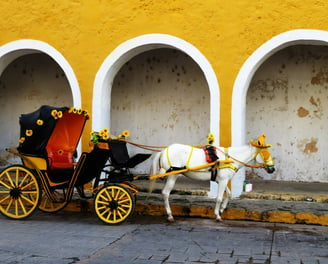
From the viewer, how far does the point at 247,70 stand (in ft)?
26.7

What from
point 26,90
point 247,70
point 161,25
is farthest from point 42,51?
point 247,70

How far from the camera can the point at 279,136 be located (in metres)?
10.2

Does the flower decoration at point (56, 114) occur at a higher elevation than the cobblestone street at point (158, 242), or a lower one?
higher

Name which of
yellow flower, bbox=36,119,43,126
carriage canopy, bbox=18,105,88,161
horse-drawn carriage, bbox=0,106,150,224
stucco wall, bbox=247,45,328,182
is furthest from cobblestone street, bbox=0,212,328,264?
stucco wall, bbox=247,45,328,182

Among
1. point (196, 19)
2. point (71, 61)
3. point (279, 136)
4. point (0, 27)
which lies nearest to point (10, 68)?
point (0, 27)

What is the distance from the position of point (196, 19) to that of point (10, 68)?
5.96 metres

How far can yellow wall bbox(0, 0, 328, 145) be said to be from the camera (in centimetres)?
808

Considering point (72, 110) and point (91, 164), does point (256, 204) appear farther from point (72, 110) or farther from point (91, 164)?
point (72, 110)

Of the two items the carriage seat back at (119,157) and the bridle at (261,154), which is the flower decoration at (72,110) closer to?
the carriage seat back at (119,157)

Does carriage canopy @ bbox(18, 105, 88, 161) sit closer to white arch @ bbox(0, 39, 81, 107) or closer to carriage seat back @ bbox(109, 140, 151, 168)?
carriage seat back @ bbox(109, 140, 151, 168)

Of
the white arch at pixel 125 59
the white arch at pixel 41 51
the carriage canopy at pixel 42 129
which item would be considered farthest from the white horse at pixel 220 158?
the white arch at pixel 41 51

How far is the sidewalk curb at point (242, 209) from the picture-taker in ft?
22.7

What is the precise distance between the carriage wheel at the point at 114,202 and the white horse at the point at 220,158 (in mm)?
642

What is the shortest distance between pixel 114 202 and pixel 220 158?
1.65 m
